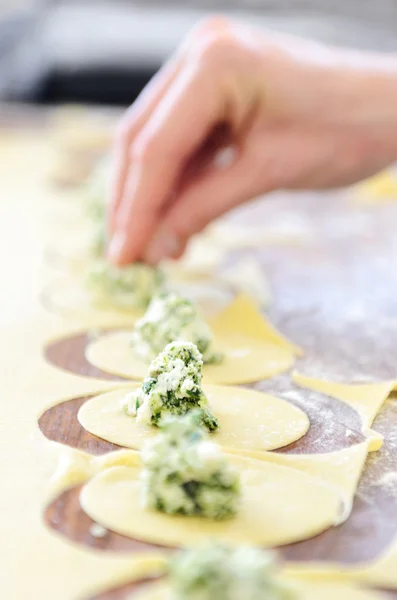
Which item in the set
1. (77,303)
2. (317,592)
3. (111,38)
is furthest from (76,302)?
(111,38)

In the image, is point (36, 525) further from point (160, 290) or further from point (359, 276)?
point (359, 276)

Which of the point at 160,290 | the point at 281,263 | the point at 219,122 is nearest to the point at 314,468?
the point at 160,290

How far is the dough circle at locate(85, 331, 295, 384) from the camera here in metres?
1.18

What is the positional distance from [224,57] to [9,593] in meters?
1.02

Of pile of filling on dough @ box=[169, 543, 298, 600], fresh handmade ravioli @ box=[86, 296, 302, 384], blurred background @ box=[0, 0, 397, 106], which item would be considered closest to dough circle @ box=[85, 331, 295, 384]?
fresh handmade ravioli @ box=[86, 296, 302, 384]

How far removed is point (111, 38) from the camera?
152 inches

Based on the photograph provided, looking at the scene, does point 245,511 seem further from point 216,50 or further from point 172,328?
point 216,50

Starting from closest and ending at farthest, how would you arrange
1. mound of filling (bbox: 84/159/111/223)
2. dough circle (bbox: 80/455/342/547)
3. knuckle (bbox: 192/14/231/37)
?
1. dough circle (bbox: 80/455/342/547)
2. knuckle (bbox: 192/14/231/37)
3. mound of filling (bbox: 84/159/111/223)

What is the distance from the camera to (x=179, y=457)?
0.77 m

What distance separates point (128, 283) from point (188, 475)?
0.74 meters

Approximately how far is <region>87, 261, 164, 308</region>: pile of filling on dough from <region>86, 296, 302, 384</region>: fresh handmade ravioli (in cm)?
12

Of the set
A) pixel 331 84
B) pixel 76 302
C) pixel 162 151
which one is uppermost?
pixel 331 84

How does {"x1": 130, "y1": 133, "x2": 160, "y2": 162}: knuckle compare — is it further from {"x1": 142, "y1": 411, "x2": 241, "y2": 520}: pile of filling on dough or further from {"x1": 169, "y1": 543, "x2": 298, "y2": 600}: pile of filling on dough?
{"x1": 169, "y1": 543, "x2": 298, "y2": 600}: pile of filling on dough

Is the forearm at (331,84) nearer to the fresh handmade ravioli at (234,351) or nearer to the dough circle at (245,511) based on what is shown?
the fresh handmade ravioli at (234,351)
